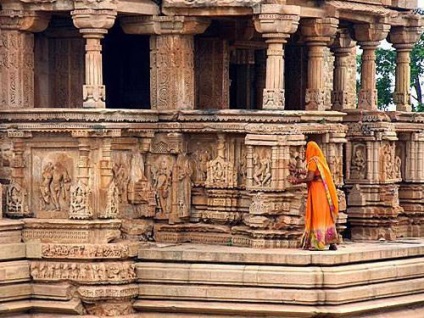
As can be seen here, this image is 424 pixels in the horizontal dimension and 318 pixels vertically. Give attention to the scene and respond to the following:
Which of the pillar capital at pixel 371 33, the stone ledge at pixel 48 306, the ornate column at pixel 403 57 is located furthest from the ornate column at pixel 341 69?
the stone ledge at pixel 48 306

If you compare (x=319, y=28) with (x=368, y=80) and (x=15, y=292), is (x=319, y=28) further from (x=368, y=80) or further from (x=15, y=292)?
(x=15, y=292)

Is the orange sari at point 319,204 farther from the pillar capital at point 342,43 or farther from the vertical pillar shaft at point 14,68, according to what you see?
the pillar capital at point 342,43

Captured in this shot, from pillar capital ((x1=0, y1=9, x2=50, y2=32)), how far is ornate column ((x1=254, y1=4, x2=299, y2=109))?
290 centimetres

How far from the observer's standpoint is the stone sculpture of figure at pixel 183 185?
94.9 ft

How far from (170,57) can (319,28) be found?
2204mm

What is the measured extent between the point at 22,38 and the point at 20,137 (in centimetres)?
148

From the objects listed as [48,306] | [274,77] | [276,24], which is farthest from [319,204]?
[48,306]

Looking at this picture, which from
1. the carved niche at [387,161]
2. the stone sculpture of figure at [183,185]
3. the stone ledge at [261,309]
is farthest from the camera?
the carved niche at [387,161]

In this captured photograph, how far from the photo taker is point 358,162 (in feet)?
100

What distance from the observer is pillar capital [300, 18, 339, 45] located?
97.7 ft

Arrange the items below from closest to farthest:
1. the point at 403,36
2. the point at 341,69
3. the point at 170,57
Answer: the point at 170,57
the point at 403,36
the point at 341,69

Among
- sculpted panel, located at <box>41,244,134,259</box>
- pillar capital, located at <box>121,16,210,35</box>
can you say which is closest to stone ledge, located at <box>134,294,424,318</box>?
sculpted panel, located at <box>41,244,134,259</box>

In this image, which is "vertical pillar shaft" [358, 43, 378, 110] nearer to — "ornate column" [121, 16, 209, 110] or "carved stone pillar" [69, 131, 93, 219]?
"ornate column" [121, 16, 209, 110]

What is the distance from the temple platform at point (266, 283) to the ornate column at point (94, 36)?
210 cm
